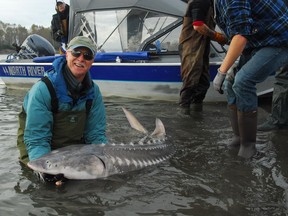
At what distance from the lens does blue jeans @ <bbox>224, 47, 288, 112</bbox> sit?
300cm

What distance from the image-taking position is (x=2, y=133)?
4484mm

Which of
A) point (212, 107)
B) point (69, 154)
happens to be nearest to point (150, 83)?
point (212, 107)

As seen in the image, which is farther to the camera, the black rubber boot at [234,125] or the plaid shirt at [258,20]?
the black rubber boot at [234,125]

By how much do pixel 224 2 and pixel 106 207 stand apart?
1.74m

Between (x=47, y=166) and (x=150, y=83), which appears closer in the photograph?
(x=47, y=166)

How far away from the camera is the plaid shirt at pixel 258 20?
284cm

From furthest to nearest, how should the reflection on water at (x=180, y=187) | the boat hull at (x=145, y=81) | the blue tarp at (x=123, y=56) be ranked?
the blue tarp at (x=123, y=56) < the boat hull at (x=145, y=81) < the reflection on water at (x=180, y=187)

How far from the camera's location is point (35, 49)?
9352 mm

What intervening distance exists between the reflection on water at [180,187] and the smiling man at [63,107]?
1.03 feet

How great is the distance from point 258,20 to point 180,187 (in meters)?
1.41

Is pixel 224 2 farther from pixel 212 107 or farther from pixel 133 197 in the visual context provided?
pixel 212 107

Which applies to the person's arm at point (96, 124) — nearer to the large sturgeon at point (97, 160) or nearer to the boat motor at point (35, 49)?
the large sturgeon at point (97, 160)

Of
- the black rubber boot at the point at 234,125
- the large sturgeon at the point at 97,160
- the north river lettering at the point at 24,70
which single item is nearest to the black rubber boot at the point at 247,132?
the black rubber boot at the point at 234,125

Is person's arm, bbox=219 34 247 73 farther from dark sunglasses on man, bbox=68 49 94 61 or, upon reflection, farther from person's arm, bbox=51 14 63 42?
person's arm, bbox=51 14 63 42
